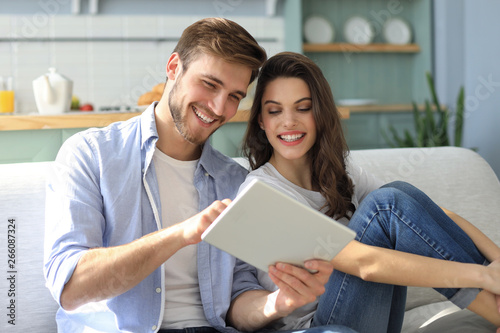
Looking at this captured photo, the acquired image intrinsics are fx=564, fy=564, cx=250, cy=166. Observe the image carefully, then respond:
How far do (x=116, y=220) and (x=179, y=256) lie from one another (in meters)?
0.19

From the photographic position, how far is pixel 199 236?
3.48 ft

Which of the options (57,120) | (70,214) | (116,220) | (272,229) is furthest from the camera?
(57,120)

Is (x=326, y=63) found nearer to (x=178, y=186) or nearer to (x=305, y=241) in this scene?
(x=178, y=186)

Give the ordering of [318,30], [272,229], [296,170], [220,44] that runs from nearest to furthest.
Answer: [272,229]
[220,44]
[296,170]
[318,30]

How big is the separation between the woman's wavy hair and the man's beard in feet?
0.82

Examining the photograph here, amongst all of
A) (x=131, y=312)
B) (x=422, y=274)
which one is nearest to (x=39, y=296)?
(x=131, y=312)

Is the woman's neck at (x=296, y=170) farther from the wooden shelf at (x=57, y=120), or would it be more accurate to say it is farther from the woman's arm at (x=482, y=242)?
the wooden shelf at (x=57, y=120)

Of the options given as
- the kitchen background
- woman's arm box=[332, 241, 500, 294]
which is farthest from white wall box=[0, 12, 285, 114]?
woman's arm box=[332, 241, 500, 294]

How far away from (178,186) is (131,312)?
348 millimetres

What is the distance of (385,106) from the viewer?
494 cm

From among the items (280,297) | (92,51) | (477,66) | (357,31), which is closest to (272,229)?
(280,297)

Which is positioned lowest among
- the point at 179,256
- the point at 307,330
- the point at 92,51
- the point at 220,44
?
the point at 307,330

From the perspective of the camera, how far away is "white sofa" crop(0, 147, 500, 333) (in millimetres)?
1425

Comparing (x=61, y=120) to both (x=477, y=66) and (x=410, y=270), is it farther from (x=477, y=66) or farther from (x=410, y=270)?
(x=477, y=66)
